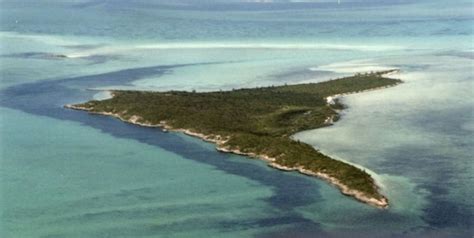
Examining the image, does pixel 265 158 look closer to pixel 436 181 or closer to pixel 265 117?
pixel 265 117

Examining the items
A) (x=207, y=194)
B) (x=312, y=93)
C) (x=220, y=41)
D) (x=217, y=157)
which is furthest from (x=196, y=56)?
(x=207, y=194)

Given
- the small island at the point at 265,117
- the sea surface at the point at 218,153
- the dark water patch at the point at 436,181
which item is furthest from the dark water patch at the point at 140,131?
the dark water patch at the point at 436,181

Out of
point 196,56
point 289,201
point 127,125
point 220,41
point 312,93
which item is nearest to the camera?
point 289,201

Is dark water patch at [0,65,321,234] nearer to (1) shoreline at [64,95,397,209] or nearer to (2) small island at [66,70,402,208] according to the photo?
(1) shoreline at [64,95,397,209]

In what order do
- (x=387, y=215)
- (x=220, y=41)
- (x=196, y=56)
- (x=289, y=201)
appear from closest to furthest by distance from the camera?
(x=387, y=215)
(x=289, y=201)
(x=196, y=56)
(x=220, y=41)

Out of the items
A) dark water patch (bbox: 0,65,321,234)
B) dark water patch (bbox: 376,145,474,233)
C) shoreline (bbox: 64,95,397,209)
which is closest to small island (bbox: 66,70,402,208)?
shoreline (bbox: 64,95,397,209)

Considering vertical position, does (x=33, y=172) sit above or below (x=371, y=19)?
below

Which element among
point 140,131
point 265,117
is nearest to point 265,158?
point 265,117

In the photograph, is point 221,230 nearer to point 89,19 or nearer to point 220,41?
point 220,41
